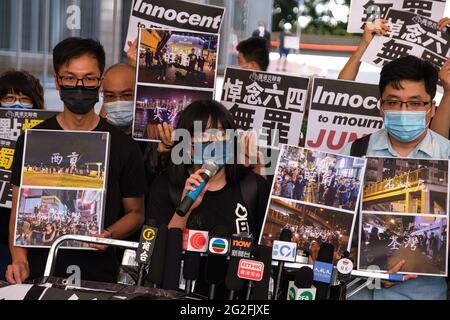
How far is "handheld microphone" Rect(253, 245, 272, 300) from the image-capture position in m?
2.82

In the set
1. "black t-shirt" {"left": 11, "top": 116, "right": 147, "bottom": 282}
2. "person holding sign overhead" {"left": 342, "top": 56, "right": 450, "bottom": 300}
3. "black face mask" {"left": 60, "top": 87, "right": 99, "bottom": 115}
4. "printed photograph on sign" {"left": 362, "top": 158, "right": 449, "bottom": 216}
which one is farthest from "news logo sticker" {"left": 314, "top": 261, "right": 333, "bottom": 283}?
"black face mask" {"left": 60, "top": 87, "right": 99, "bottom": 115}

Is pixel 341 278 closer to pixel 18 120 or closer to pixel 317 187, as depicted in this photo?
pixel 317 187

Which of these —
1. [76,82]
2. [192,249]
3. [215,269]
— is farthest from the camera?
[76,82]

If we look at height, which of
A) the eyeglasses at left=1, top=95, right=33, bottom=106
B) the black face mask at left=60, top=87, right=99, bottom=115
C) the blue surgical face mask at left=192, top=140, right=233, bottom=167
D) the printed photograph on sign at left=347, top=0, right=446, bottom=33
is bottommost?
the blue surgical face mask at left=192, top=140, right=233, bottom=167

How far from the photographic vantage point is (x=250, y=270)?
9.28 ft

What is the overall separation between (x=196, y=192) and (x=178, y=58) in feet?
6.09

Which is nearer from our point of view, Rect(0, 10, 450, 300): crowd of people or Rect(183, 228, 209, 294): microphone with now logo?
Rect(183, 228, 209, 294): microphone with now logo

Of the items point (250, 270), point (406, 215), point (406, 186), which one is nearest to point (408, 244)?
point (406, 215)

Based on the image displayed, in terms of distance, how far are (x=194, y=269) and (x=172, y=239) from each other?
0.55 feet

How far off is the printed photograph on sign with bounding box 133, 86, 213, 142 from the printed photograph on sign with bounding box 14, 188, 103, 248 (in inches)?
44.9

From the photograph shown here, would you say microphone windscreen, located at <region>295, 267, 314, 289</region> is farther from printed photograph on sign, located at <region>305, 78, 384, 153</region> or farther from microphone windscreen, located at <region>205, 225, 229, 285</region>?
printed photograph on sign, located at <region>305, 78, 384, 153</region>

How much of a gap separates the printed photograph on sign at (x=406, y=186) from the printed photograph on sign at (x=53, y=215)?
111 centimetres

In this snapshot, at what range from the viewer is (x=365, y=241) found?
11.3 ft
